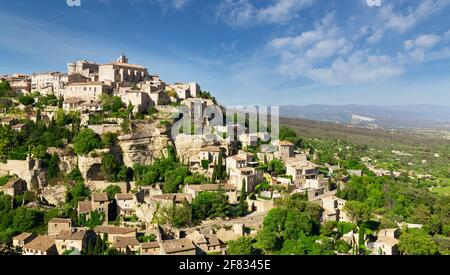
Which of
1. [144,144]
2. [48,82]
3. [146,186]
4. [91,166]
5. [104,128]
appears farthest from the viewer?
[48,82]

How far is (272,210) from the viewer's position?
72.7ft

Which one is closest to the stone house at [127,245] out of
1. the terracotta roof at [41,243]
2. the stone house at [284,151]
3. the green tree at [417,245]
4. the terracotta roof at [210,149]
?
the terracotta roof at [41,243]

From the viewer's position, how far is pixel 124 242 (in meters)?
19.3

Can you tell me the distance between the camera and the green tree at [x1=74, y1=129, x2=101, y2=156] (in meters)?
25.8

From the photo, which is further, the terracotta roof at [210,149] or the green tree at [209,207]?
the terracotta roof at [210,149]

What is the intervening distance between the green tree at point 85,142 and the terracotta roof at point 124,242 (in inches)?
331

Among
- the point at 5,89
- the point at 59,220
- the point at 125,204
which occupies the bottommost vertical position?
the point at 59,220

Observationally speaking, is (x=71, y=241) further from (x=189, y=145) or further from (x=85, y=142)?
(x=189, y=145)

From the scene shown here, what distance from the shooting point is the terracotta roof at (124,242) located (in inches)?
750

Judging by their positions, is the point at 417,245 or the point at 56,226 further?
the point at 56,226

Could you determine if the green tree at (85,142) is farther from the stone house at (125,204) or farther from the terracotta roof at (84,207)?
the stone house at (125,204)

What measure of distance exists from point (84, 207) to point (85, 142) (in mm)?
5101

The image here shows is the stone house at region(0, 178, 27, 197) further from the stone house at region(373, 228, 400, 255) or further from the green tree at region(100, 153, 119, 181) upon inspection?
the stone house at region(373, 228, 400, 255)

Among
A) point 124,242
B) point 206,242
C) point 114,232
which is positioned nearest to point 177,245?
point 206,242
